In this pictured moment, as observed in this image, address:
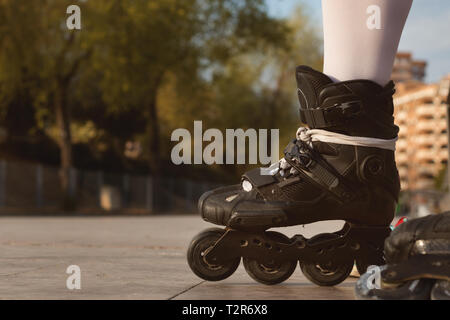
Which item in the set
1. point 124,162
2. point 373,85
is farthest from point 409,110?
point 373,85

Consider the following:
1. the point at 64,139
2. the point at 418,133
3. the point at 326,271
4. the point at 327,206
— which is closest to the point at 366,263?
the point at 326,271

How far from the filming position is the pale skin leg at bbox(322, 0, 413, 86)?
100 inches

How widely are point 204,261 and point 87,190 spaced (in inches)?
983

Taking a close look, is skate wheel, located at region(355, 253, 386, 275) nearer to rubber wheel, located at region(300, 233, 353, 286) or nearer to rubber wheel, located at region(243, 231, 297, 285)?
rubber wheel, located at region(300, 233, 353, 286)

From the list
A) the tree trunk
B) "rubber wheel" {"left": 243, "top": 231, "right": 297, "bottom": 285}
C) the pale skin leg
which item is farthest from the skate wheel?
the tree trunk

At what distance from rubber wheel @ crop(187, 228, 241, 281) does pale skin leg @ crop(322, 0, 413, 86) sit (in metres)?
0.78

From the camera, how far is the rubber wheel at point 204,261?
8.34ft

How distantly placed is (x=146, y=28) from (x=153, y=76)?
2.05 meters

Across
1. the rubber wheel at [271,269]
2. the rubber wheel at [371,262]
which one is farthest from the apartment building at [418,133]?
the rubber wheel at [271,269]

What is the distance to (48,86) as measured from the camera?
22.6m

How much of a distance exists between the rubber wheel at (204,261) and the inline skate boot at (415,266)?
70cm

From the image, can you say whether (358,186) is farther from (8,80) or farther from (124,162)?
(124,162)

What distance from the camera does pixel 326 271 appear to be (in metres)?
2.53
